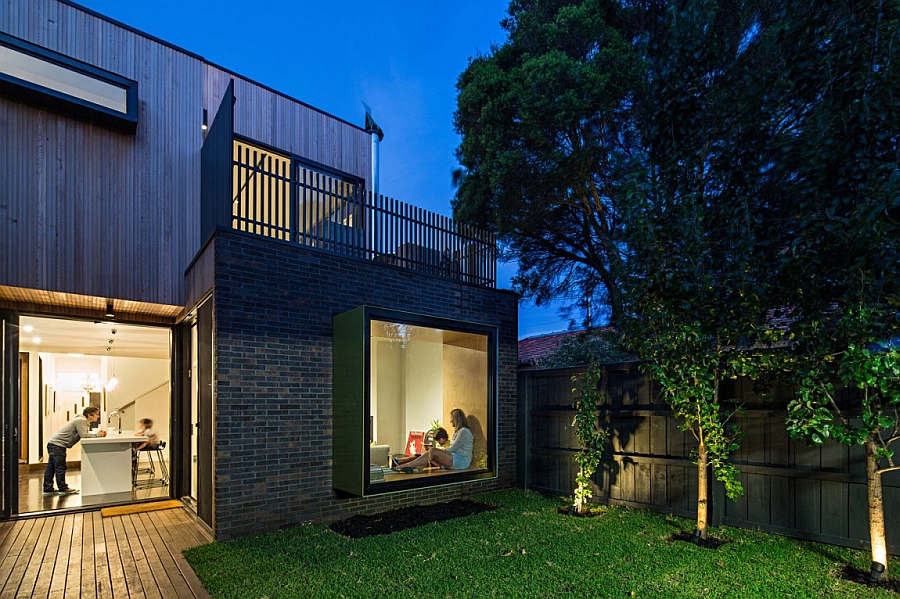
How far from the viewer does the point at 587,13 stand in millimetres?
8859

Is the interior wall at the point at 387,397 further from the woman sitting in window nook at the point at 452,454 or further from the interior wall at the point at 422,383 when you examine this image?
the woman sitting in window nook at the point at 452,454

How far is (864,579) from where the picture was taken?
4.10 meters

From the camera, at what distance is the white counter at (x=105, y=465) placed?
750 centimetres

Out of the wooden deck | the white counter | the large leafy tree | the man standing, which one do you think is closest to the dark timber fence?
the large leafy tree

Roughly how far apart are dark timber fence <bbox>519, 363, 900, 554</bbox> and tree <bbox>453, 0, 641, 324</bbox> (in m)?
1.75

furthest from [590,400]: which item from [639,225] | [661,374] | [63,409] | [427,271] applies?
[63,409]

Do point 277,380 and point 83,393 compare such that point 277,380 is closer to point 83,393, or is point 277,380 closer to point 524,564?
point 524,564

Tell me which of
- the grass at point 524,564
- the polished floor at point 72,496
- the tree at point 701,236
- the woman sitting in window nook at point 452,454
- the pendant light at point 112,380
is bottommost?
the polished floor at point 72,496

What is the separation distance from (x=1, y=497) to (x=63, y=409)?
20.0 feet

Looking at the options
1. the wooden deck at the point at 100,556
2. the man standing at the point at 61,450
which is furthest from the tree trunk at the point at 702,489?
the man standing at the point at 61,450

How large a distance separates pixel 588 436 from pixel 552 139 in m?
5.21

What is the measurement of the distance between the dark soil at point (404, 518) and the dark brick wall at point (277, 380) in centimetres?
18

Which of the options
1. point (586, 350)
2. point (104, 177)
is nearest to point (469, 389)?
point (586, 350)

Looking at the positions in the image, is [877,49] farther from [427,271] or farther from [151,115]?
[151,115]
